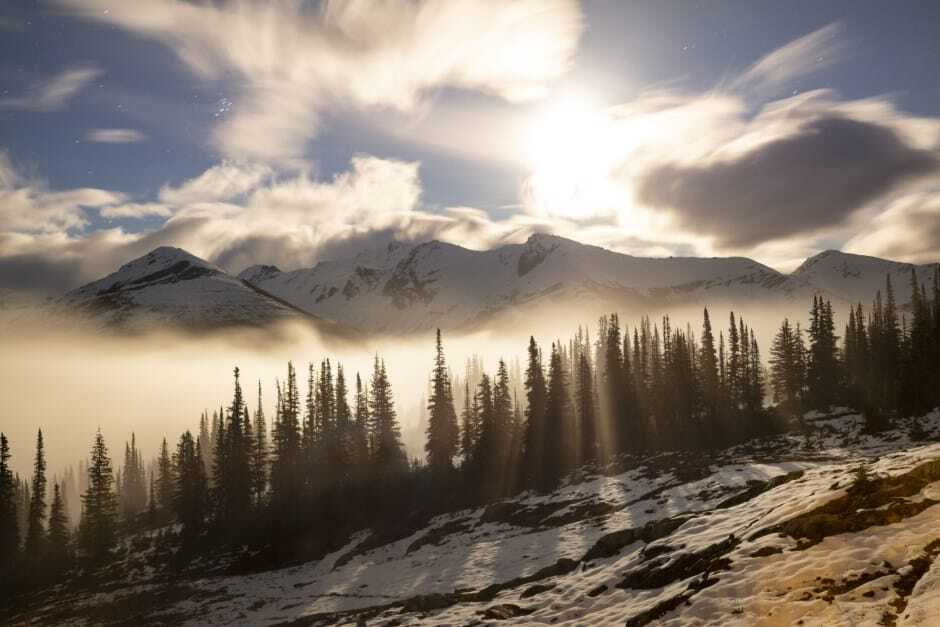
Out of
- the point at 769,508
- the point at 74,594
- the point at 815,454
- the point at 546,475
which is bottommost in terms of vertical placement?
the point at 74,594

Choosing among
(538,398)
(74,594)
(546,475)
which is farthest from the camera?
(538,398)

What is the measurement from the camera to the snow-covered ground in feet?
52.9

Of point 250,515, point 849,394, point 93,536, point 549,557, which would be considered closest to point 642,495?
point 549,557

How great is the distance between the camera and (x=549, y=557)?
37938 millimetres

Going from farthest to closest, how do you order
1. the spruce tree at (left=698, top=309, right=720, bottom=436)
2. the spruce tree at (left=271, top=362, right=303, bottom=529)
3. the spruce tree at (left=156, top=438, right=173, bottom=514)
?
1. the spruce tree at (left=156, top=438, right=173, bottom=514)
2. the spruce tree at (left=698, top=309, right=720, bottom=436)
3. the spruce tree at (left=271, top=362, right=303, bottom=529)

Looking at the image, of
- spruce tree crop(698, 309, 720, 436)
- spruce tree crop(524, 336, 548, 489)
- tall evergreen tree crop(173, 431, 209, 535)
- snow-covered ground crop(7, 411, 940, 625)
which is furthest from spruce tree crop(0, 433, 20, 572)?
spruce tree crop(698, 309, 720, 436)

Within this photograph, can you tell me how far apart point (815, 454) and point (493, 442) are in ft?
130

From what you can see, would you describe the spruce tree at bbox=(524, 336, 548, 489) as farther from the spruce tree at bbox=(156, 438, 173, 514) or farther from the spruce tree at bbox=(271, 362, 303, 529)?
the spruce tree at bbox=(156, 438, 173, 514)

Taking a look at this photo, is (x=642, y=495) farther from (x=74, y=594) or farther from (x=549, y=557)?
(x=74, y=594)

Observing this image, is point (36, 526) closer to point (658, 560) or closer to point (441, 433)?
point (441, 433)

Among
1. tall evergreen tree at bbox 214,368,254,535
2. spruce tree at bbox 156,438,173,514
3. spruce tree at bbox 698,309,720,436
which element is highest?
spruce tree at bbox 698,309,720,436

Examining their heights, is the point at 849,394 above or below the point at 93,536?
above

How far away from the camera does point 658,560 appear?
2308 cm

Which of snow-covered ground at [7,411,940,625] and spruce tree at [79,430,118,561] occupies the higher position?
snow-covered ground at [7,411,940,625]
